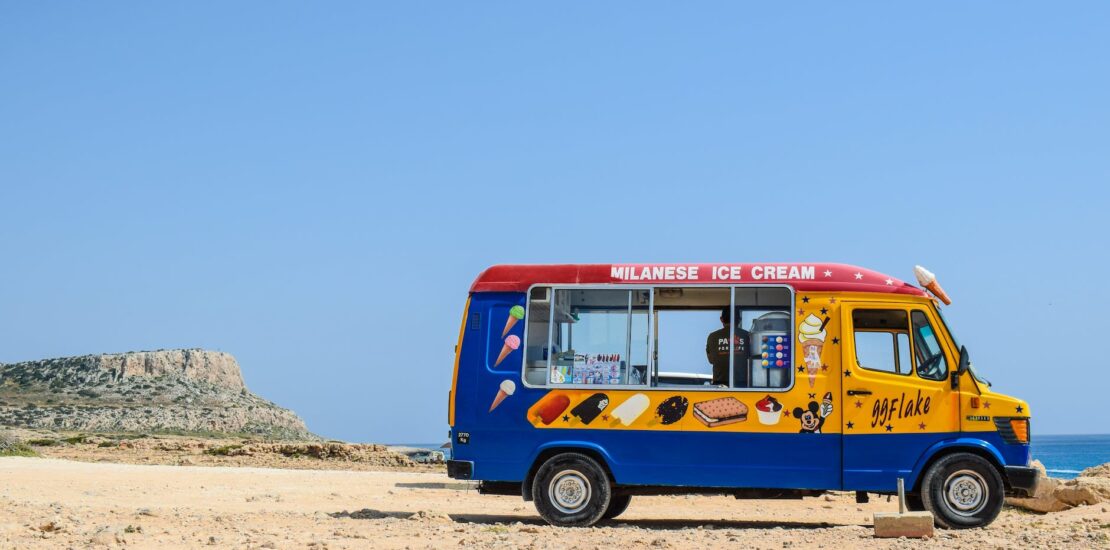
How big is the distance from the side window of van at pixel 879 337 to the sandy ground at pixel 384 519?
193 cm

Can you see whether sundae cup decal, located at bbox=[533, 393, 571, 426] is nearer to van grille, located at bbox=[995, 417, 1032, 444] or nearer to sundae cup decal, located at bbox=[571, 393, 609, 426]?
sundae cup decal, located at bbox=[571, 393, 609, 426]

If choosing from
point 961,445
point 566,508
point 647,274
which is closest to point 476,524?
point 566,508

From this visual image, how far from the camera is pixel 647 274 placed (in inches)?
556

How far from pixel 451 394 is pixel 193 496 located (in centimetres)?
678

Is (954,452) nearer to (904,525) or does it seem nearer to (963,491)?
(963,491)

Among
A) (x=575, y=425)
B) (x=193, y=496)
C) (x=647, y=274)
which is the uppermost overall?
(x=647, y=274)

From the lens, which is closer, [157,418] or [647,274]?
[647,274]

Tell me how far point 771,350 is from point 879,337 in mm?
1241

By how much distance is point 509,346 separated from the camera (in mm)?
14273

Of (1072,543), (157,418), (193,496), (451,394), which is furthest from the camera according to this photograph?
(157,418)

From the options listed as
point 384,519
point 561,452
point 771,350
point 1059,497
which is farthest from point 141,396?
point 771,350

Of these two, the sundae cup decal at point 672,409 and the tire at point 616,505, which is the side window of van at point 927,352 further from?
the tire at point 616,505

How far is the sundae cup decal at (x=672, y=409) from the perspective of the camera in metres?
13.8

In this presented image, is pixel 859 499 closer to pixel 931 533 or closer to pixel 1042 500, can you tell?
pixel 931 533
